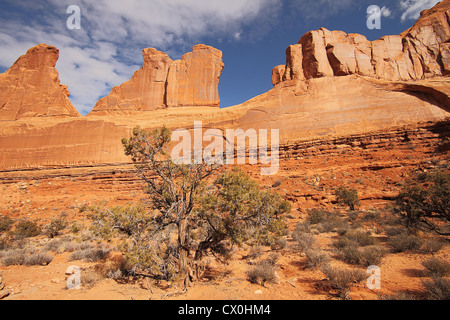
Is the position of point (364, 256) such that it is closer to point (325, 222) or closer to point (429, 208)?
point (429, 208)

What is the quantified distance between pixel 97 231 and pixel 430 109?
28351mm

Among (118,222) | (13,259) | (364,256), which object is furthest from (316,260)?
(13,259)

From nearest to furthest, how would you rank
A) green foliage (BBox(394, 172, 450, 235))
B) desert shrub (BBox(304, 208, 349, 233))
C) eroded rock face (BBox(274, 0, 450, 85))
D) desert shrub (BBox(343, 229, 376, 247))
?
green foliage (BBox(394, 172, 450, 235)), desert shrub (BBox(343, 229, 376, 247)), desert shrub (BBox(304, 208, 349, 233)), eroded rock face (BBox(274, 0, 450, 85))

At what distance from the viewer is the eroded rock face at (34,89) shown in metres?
33.8

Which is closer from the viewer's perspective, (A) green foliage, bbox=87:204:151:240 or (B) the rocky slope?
(A) green foliage, bbox=87:204:151:240

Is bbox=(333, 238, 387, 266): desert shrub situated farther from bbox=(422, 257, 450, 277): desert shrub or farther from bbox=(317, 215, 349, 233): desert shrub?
bbox=(317, 215, 349, 233): desert shrub

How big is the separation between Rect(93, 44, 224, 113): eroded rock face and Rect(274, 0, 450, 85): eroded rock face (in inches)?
539

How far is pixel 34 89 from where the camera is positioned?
3488cm

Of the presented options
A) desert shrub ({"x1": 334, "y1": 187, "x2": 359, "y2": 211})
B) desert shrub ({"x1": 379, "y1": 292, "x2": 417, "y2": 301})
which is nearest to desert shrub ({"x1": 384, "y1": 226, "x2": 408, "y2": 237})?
desert shrub ({"x1": 379, "y1": 292, "x2": 417, "y2": 301})

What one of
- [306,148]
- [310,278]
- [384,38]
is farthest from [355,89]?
[310,278]

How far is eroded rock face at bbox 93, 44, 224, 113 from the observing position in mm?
35469

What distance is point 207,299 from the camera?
14.0 ft

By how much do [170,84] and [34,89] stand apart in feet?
74.0
